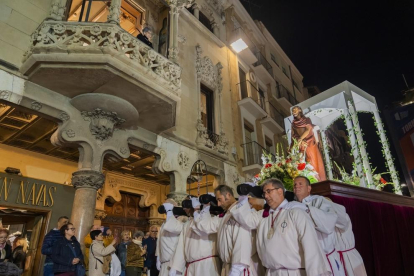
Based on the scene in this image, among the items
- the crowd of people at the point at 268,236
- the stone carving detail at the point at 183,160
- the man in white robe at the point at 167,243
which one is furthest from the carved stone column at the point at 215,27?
the crowd of people at the point at 268,236

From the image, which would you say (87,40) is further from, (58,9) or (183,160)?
(183,160)

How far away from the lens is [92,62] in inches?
231

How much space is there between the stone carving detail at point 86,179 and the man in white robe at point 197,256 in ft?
10.7

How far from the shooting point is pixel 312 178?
5121 mm

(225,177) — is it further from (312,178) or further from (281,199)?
(281,199)

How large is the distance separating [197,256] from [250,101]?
1045cm

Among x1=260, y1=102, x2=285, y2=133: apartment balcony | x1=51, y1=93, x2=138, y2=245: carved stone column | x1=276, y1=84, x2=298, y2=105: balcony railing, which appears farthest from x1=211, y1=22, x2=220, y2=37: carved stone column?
x1=51, y1=93, x2=138, y2=245: carved stone column

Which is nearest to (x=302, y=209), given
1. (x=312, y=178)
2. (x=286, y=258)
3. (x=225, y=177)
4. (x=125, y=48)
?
(x=286, y=258)

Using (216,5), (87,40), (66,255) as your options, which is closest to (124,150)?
(87,40)

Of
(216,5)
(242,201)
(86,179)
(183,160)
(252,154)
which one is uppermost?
(216,5)

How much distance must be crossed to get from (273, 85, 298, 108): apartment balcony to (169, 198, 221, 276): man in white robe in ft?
50.7

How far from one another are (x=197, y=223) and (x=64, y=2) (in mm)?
6390

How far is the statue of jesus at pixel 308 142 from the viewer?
609cm

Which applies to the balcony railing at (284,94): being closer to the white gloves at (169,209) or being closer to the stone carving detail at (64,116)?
the stone carving detail at (64,116)
